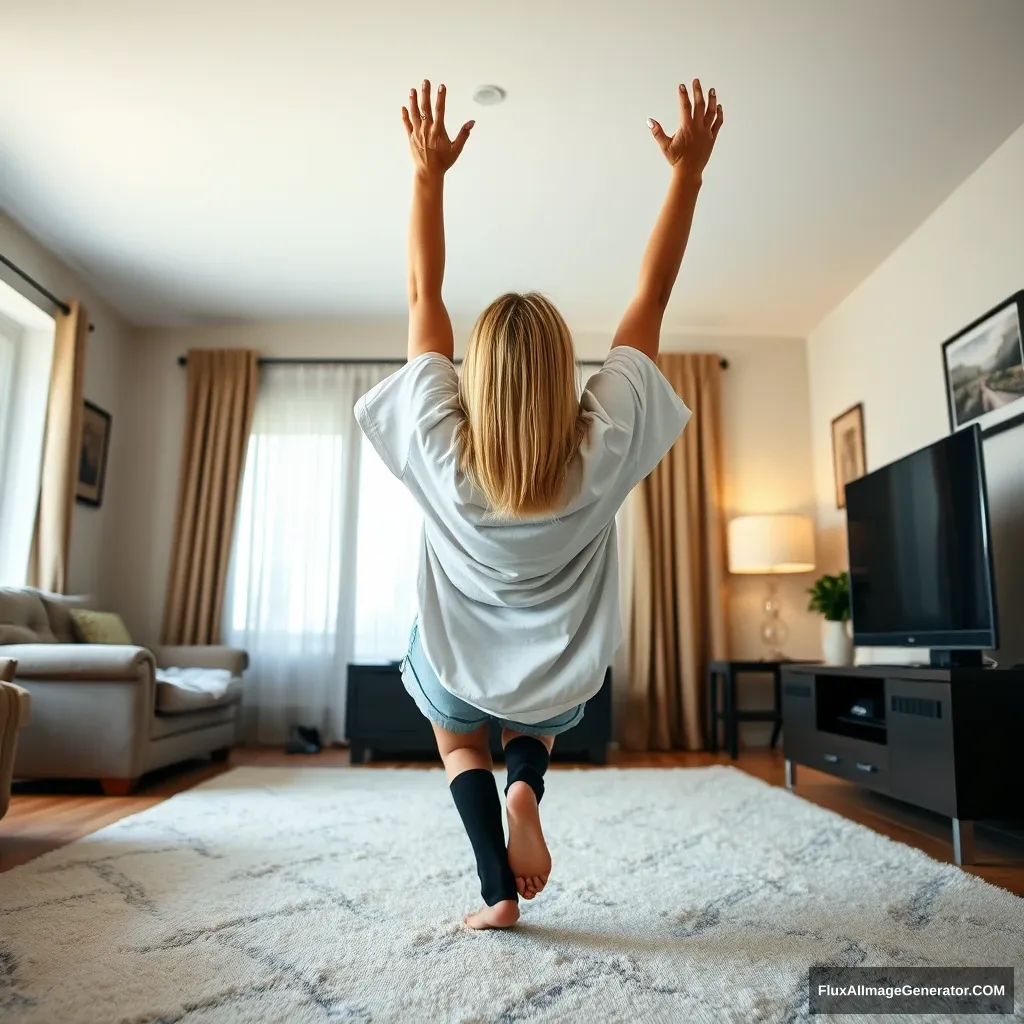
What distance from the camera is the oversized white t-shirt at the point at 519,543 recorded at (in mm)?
1320

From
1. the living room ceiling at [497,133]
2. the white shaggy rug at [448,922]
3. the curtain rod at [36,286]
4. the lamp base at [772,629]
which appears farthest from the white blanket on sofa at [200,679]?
the lamp base at [772,629]

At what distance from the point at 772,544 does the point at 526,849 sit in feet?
11.8

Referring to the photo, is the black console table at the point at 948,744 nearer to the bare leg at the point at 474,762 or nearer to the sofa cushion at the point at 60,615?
the bare leg at the point at 474,762

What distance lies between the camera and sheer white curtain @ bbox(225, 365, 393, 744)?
4.87 meters

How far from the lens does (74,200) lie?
380 cm

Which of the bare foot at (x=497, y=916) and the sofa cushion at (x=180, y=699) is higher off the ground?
the sofa cushion at (x=180, y=699)

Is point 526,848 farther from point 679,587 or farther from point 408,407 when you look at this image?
point 679,587

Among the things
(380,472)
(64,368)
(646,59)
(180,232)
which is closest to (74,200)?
(180,232)

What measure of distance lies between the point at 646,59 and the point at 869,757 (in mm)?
2443

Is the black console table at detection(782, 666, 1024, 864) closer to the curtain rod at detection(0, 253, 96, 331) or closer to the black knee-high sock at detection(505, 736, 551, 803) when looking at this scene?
the black knee-high sock at detection(505, 736, 551, 803)

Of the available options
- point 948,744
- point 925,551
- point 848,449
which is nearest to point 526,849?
point 948,744

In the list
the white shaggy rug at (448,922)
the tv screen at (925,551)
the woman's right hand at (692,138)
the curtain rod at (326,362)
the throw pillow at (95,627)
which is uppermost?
the curtain rod at (326,362)

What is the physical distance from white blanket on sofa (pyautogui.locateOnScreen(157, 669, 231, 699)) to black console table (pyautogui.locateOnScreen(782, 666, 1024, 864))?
2.58 m

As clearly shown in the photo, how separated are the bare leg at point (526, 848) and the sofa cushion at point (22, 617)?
108 inches
